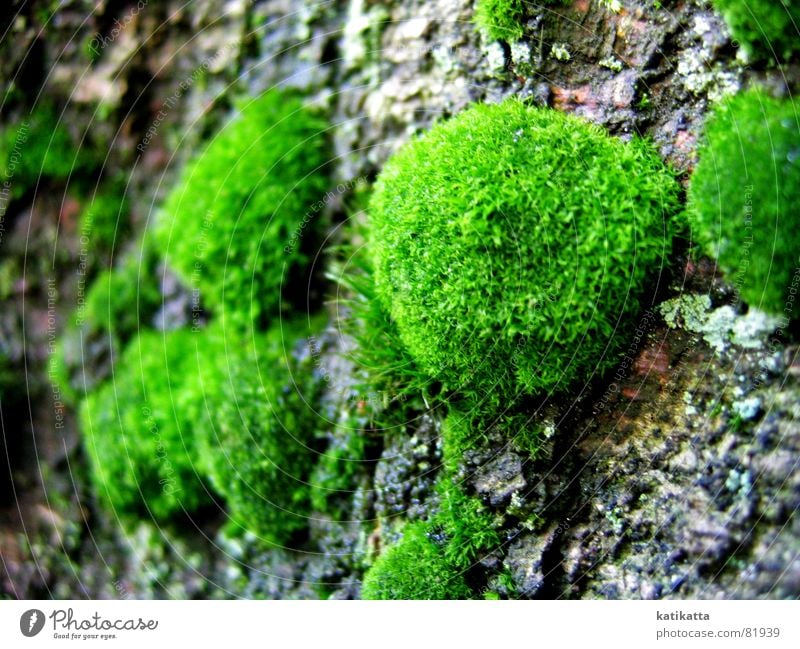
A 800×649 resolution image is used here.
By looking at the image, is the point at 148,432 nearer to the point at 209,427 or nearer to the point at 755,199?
the point at 209,427

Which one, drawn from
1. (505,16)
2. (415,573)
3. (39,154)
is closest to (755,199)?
(505,16)

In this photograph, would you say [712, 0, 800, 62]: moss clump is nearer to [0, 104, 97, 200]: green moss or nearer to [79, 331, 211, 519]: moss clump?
[79, 331, 211, 519]: moss clump

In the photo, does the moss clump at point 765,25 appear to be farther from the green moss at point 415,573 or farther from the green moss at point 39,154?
the green moss at point 39,154

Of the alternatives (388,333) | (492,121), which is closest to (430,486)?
(388,333)

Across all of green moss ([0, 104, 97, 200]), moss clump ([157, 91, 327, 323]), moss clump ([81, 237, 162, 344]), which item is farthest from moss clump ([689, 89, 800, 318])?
green moss ([0, 104, 97, 200])

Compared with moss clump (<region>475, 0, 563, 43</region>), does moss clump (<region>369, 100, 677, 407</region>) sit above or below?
below
